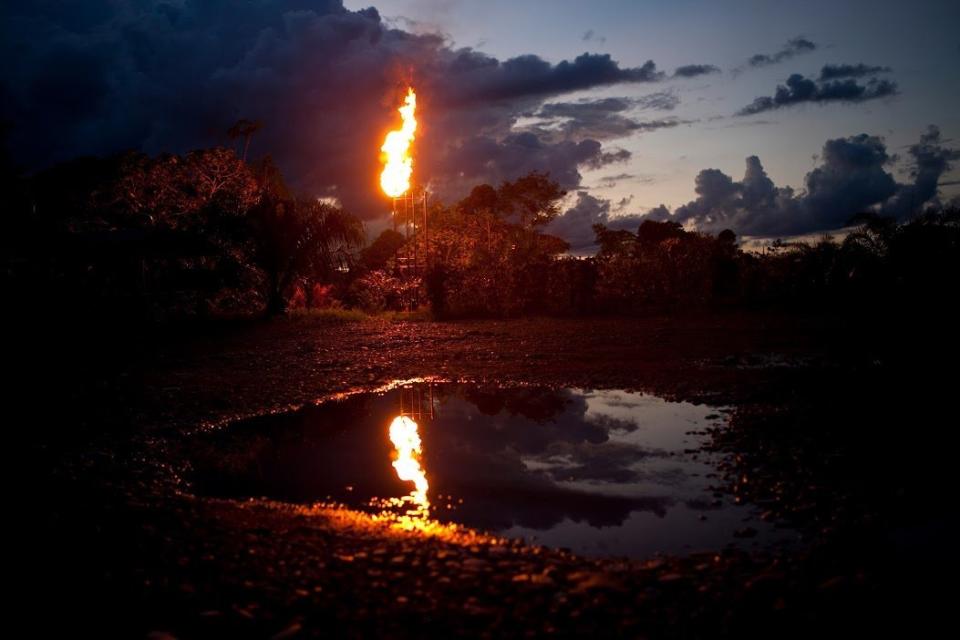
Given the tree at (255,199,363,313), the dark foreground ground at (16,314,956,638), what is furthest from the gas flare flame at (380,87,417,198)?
the dark foreground ground at (16,314,956,638)

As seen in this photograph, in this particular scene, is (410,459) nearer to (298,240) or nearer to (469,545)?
(469,545)

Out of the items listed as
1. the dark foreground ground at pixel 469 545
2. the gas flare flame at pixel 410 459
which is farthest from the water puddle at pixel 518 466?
the dark foreground ground at pixel 469 545

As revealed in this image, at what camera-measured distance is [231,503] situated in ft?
17.5

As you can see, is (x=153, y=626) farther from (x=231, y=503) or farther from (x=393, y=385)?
(x=393, y=385)

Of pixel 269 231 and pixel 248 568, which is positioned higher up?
pixel 269 231

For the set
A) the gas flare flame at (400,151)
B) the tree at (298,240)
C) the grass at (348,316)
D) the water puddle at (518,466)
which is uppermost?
the gas flare flame at (400,151)

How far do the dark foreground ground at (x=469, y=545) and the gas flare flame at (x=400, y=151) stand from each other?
15026mm

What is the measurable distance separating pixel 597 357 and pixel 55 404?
922 cm

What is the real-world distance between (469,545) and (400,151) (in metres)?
21.2

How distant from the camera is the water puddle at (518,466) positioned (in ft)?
16.0

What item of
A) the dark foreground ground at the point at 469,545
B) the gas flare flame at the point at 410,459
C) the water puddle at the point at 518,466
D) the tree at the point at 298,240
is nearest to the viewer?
the dark foreground ground at the point at 469,545

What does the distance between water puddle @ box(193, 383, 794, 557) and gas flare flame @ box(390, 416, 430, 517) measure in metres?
0.02

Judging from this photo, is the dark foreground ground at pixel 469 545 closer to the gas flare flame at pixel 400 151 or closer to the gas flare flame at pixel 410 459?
the gas flare flame at pixel 410 459

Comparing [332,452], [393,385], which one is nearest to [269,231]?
[393,385]
